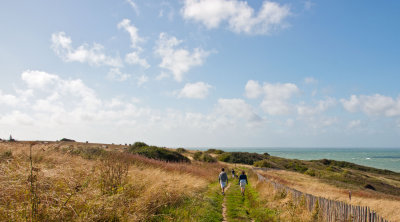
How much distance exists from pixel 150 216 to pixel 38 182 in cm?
288

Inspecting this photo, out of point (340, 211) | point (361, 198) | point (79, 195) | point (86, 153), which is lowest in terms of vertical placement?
point (361, 198)

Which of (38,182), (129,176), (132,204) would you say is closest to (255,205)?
(129,176)

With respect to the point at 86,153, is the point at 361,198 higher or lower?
lower

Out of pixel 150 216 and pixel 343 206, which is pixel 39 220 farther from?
pixel 343 206

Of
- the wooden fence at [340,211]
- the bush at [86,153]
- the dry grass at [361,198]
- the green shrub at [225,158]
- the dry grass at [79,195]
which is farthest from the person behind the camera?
the green shrub at [225,158]

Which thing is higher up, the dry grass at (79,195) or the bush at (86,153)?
the bush at (86,153)

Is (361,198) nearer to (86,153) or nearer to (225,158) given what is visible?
(86,153)

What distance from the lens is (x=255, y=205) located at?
1288 cm

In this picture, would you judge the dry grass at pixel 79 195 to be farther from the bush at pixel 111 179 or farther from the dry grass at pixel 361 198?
the dry grass at pixel 361 198

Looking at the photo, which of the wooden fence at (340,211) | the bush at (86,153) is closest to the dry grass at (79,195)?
the bush at (86,153)

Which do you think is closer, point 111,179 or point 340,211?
point 111,179

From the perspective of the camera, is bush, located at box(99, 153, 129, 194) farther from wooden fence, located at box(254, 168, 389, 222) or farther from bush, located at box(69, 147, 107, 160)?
wooden fence, located at box(254, 168, 389, 222)

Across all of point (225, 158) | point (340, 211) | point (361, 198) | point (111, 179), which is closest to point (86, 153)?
point (111, 179)

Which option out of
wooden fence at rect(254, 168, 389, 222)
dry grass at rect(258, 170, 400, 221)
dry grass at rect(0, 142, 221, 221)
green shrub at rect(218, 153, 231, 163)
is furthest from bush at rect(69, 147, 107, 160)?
green shrub at rect(218, 153, 231, 163)
